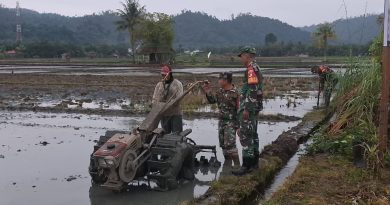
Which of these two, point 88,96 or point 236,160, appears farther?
point 88,96

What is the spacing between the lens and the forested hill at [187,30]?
12731cm

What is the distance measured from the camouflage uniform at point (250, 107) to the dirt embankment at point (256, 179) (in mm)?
280

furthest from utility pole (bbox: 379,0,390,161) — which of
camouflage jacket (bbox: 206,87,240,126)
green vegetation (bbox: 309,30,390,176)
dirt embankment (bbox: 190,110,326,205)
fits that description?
camouflage jacket (bbox: 206,87,240,126)

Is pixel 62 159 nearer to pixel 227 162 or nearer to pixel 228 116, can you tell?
pixel 227 162

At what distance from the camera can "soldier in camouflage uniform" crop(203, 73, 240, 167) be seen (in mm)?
7227

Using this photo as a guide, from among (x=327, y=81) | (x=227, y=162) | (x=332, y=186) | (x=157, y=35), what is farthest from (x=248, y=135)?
(x=157, y=35)

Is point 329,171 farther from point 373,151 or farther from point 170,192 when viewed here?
point 170,192

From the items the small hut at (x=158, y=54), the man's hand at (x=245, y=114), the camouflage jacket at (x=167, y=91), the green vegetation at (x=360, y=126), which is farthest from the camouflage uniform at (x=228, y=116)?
the small hut at (x=158, y=54)

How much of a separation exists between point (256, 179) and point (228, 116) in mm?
1245

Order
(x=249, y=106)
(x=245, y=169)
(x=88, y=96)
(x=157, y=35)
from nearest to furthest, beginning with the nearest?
1. (x=249, y=106)
2. (x=245, y=169)
3. (x=88, y=96)
4. (x=157, y=35)

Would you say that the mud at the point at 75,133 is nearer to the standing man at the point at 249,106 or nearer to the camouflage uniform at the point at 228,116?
the camouflage uniform at the point at 228,116

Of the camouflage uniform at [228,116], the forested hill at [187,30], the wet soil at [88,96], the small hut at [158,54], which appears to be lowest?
A: the wet soil at [88,96]

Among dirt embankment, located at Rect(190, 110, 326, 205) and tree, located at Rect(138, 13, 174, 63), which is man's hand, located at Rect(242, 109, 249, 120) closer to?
dirt embankment, located at Rect(190, 110, 326, 205)

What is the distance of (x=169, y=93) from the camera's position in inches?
304
